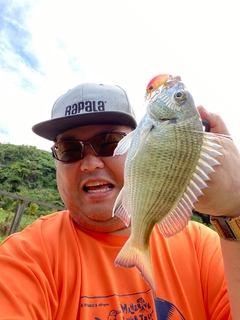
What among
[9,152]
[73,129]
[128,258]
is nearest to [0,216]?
[73,129]

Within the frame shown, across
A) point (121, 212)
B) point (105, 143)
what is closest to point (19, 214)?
point (105, 143)

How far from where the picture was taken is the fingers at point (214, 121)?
155 cm

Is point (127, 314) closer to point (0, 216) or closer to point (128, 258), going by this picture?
point (128, 258)

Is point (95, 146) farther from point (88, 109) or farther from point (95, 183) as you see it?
point (88, 109)

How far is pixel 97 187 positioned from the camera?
2.25 m

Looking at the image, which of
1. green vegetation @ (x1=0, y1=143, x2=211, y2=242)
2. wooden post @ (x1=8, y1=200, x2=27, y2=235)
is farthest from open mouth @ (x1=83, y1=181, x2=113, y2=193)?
green vegetation @ (x1=0, y1=143, x2=211, y2=242)

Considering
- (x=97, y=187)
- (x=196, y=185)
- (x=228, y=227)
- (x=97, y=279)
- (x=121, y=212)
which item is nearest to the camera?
(x=196, y=185)

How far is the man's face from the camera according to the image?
2170mm

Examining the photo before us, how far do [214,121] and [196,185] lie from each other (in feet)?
1.50

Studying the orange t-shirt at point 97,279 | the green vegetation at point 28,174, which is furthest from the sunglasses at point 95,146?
the green vegetation at point 28,174

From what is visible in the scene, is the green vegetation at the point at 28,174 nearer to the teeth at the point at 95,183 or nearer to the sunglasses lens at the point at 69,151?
the sunglasses lens at the point at 69,151

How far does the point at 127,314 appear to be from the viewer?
186 cm

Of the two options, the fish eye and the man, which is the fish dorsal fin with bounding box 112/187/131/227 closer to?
the man

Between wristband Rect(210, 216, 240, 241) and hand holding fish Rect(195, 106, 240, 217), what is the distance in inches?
1.3
